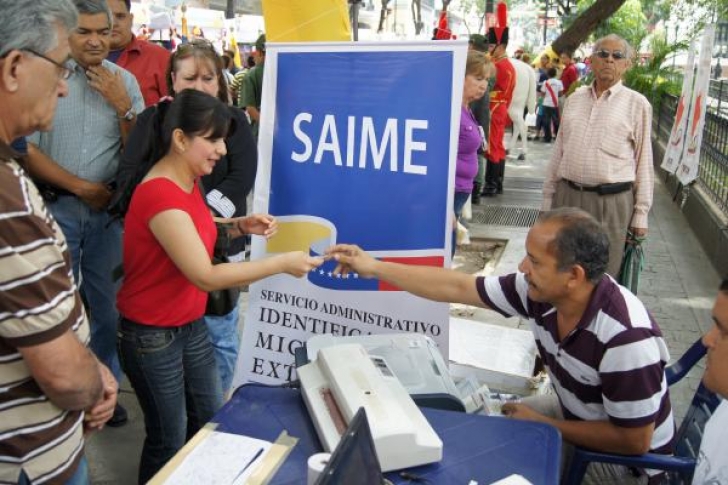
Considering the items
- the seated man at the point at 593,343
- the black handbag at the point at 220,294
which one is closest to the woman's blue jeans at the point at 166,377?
the black handbag at the point at 220,294

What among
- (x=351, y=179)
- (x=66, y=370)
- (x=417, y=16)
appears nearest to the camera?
(x=66, y=370)

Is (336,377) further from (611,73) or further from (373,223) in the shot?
(611,73)

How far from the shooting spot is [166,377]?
7.13ft

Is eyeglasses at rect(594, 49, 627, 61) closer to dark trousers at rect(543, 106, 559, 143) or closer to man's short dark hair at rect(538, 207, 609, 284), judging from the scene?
man's short dark hair at rect(538, 207, 609, 284)

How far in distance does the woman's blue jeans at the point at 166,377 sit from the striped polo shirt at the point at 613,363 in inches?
45.9

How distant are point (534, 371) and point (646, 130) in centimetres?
156

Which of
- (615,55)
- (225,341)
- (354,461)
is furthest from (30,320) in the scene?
(615,55)

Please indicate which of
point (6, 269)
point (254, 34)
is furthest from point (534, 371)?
point (254, 34)

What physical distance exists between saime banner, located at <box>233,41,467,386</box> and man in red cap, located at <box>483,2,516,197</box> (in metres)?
5.19

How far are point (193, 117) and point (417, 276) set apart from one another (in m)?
0.96

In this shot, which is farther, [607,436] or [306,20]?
[306,20]

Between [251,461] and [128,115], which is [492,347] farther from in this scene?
[251,461]

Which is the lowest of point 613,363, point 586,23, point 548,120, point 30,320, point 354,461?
point 613,363

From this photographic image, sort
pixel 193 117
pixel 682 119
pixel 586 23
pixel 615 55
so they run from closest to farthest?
1. pixel 193 117
2. pixel 615 55
3. pixel 682 119
4. pixel 586 23
